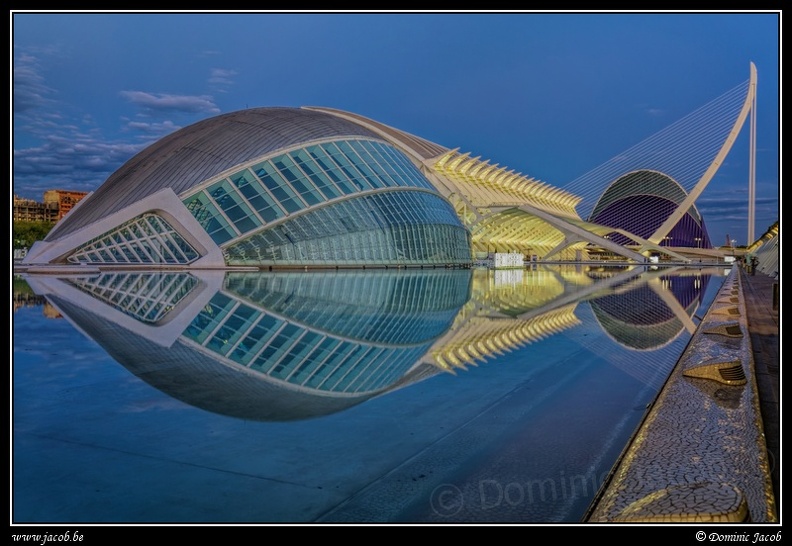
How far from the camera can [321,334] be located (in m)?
9.80

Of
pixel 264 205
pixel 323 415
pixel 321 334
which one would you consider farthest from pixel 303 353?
pixel 264 205

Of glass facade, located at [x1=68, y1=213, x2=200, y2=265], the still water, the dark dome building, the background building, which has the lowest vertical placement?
the still water

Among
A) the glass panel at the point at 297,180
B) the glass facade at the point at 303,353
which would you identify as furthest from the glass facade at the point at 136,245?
the glass facade at the point at 303,353

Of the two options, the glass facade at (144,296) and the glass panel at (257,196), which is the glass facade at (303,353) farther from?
the glass panel at (257,196)

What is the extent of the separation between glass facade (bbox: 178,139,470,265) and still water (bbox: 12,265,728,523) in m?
21.0

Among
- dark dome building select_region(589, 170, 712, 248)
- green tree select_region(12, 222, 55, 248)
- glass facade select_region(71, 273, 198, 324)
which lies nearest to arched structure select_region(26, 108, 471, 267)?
glass facade select_region(71, 273, 198, 324)

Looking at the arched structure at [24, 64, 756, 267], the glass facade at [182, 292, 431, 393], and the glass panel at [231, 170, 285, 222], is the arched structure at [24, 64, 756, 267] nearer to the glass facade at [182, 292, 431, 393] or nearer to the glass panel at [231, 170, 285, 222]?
the glass panel at [231, 170, 285, 222]

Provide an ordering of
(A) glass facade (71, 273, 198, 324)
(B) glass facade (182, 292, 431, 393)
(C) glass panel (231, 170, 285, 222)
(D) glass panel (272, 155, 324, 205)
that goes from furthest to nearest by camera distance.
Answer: (D) glass panel (272, 155, 324, 205), (C) glass panel (231, 170, 285, 222), (A) glass facade (71, 273, 198, 324), (B) glass facade (182, 292, 431, 393)

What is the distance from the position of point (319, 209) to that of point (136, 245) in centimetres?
899

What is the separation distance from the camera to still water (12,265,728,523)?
348cm

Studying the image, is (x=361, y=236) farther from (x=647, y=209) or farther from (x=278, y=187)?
(x=647, y=209)

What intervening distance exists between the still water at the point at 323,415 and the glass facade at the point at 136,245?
2147 cm

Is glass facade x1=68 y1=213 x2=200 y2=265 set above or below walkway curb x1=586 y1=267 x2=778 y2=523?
above

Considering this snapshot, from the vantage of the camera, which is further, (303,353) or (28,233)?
(28,233)
